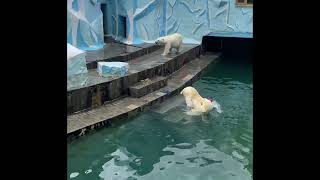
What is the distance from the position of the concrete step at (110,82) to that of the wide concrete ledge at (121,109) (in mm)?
207

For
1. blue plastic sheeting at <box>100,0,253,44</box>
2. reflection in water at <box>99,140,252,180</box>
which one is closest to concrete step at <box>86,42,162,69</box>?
blue plastic sheeting at <box>100,0,253,44</box>

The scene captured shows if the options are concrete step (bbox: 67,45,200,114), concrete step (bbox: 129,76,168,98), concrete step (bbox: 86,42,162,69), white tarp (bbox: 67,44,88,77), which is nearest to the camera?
concrete step (bbox: 67,45,200,114)

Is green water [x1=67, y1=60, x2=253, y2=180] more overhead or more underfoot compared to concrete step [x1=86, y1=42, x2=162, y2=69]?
more underfoot

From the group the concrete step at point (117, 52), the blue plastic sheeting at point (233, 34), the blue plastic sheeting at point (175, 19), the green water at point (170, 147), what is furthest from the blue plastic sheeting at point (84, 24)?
the blue plastic sheeting at point (233, 34)

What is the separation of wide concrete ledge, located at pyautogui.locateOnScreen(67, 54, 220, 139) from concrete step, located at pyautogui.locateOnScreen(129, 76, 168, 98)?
0.41ft

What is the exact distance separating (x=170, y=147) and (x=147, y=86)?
3.48 m

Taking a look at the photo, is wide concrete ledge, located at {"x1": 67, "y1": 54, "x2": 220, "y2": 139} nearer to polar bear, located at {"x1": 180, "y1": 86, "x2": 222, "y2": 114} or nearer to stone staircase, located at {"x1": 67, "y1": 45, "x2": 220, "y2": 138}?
stone staircase, located at {"x1": 67, "y1": 45, "x2": 220, "y2": 138}

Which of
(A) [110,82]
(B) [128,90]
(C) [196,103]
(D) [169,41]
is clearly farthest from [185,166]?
(D) [169,41]

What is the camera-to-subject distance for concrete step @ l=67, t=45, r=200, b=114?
33.9 ft

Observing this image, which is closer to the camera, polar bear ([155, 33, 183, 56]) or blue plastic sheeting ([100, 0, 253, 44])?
polar bear ([155, 33, 183, 56])

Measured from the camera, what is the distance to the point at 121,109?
35.4 ft

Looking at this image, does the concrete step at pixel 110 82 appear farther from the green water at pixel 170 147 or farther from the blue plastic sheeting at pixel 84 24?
the blue plastic sheeting at pixel 84 24
